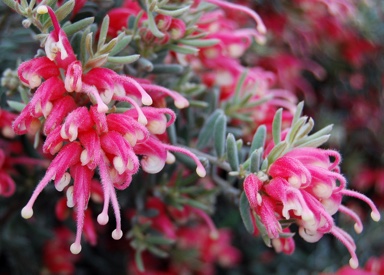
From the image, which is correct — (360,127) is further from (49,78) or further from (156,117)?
(49,78)

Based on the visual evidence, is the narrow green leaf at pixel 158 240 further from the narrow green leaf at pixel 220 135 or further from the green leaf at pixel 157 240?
the narrow green leaf at pixel 220 135

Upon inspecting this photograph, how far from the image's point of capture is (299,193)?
68cm

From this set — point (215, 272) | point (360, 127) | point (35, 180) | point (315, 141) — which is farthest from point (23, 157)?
point (360, 127)

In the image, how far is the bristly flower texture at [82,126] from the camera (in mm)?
669

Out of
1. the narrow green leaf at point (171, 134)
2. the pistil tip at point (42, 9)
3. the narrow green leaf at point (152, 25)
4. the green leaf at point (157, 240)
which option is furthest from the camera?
the green leaf at point (157, 240)

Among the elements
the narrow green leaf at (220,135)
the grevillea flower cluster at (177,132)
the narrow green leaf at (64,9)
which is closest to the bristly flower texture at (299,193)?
the grevillea flower cluster at (177,132)

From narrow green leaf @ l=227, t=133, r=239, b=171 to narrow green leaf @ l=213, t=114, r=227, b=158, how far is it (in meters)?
0.06

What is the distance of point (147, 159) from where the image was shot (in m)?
0.73

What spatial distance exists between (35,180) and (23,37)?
0.96ft

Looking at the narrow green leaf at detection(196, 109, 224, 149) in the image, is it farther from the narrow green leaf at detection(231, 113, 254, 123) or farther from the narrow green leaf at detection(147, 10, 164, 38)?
the narrow green leaf at detection(147, 10, 164, 38)

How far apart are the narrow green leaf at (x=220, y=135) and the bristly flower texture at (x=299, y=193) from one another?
127 millimetres

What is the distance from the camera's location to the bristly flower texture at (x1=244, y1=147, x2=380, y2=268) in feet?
2.24

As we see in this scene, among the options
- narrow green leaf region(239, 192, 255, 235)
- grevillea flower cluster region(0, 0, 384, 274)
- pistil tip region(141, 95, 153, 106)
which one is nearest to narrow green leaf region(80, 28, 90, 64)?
grevillea flower cluster region(0, 0, 384, 274)

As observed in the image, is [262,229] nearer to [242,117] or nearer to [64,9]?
[242,117]
